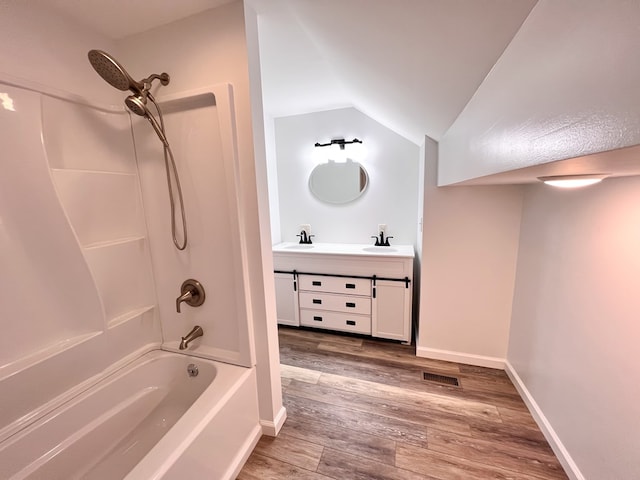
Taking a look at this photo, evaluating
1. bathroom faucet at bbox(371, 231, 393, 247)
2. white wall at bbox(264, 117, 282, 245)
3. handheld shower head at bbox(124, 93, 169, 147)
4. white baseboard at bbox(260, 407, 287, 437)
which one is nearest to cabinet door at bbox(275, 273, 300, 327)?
white wall at bbox(264, 117, 282, 245)

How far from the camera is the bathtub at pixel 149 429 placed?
1.04 meters

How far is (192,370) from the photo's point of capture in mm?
1554

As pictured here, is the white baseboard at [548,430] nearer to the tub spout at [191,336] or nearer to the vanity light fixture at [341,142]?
the tub spout at [191,336]

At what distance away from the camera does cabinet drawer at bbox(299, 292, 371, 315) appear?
8.28 ft

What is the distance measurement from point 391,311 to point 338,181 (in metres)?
1.53

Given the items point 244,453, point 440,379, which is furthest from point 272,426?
point 440,379

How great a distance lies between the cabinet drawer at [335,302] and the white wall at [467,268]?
0.54m

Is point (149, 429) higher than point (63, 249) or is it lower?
lower

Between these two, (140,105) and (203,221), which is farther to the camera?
(203,221)

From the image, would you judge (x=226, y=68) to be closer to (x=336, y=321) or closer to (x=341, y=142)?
(x=341, y=142)

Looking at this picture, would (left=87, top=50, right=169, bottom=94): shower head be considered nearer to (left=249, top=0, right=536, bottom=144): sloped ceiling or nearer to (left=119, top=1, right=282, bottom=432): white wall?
(left=119, top=1, right=282, bottom=432): white wall

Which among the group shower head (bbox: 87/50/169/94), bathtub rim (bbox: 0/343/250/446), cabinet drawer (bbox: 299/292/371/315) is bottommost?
cabinet drawer (bbox: 299/292/371/315)

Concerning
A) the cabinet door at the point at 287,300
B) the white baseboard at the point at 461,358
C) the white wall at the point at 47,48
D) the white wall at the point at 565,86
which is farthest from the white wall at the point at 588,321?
the white wall at the point at 47,48

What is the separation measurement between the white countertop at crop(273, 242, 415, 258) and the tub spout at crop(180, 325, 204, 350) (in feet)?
4.10
